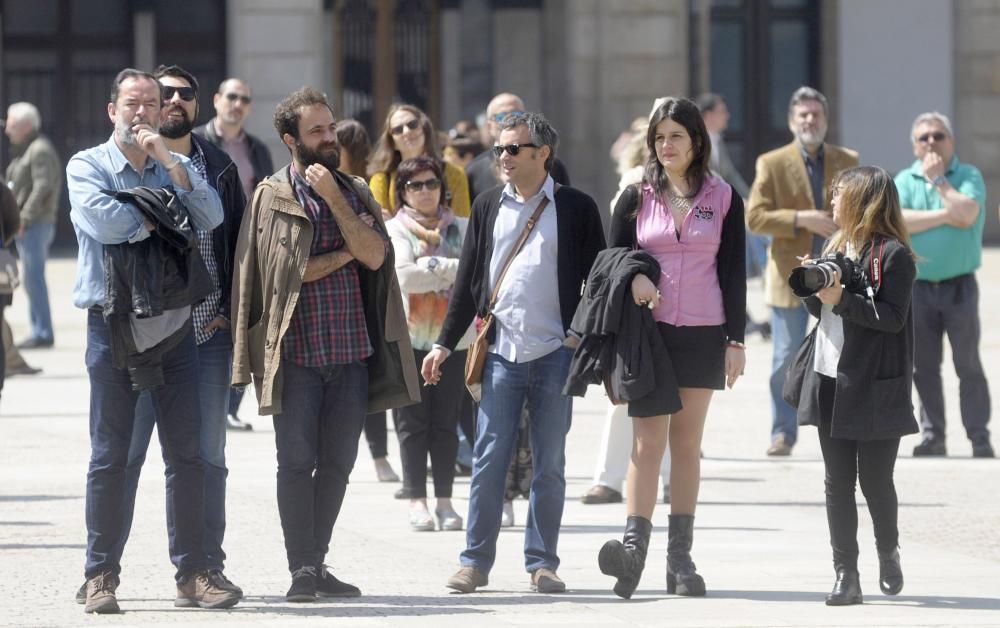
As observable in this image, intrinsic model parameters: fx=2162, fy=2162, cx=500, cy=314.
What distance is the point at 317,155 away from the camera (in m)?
7.74

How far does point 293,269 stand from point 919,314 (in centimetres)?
555

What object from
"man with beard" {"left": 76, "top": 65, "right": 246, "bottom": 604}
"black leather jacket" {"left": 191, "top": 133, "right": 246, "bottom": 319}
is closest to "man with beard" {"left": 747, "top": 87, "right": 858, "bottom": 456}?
"black leather jacket" {"left": 191, "top": 133, "right": 246, "bottom": 319}

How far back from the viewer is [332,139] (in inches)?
306

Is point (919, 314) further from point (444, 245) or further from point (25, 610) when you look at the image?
point (25, 610)

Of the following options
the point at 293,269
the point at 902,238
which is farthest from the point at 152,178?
the point at 902,238

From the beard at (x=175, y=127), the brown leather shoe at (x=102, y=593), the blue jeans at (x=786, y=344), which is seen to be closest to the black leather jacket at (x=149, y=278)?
the beard at (x=175, y=127)

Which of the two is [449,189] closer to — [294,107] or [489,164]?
[489,164]

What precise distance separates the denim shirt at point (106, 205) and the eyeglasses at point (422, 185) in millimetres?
2399

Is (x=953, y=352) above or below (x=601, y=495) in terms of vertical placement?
above

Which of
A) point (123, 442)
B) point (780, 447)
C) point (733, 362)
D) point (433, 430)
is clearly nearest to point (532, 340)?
point (733, 362)

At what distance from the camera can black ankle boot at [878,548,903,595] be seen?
307 inches

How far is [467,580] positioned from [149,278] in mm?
1643

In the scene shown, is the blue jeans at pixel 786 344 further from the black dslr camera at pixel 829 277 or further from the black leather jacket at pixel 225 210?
the black leather jacket at pixel 225 210

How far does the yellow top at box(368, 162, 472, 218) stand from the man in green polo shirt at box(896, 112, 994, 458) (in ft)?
8.91
